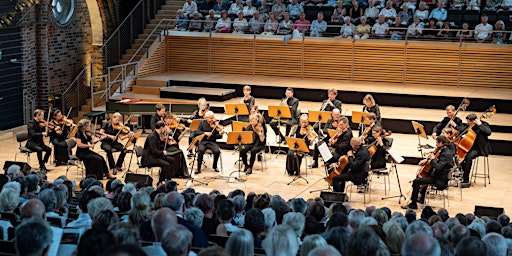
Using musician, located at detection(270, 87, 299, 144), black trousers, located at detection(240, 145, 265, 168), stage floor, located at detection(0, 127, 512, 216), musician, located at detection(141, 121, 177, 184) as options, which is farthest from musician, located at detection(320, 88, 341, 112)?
musician, located at detection(141, 121, 177, 184)

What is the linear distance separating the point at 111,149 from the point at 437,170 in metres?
5.87

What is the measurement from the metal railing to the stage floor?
14.4 feet

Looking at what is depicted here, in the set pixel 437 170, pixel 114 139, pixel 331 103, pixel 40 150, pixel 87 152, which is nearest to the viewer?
pixel 437 170

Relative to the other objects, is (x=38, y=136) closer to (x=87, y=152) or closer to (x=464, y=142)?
(x=87, y=152)

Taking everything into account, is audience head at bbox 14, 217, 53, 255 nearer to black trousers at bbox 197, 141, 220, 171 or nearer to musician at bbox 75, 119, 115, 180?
musician at bbox 75, 119, 115, 180

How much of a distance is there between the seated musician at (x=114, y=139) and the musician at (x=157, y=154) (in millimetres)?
875

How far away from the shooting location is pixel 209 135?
15.0 m

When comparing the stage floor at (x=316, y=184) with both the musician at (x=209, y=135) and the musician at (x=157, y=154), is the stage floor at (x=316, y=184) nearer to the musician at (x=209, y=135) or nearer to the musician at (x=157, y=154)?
the musician at (x=209, y=135)

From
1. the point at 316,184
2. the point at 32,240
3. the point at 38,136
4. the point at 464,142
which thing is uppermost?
the point at 32,240

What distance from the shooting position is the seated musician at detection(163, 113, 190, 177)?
1430 cm

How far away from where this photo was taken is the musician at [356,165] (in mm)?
12734

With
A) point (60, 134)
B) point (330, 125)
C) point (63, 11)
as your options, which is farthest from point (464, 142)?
point (63, 11)

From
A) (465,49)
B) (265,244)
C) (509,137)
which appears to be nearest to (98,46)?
(465,49)

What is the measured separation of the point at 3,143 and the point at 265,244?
42.5 ft
